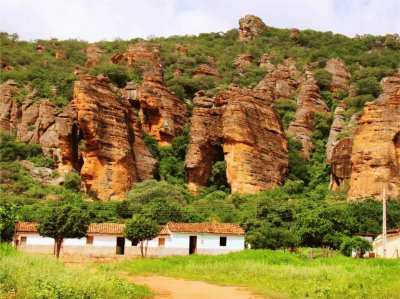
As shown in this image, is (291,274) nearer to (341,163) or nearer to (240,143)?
(240,143)

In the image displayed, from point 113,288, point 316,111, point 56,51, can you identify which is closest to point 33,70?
point 56,51

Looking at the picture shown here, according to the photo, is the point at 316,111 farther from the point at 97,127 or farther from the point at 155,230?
the point at 155,230

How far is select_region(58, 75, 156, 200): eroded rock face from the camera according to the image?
65000 millimetres

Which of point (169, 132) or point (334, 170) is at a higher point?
point (169, 132)

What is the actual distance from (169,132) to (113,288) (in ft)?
190

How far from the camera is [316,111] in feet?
273

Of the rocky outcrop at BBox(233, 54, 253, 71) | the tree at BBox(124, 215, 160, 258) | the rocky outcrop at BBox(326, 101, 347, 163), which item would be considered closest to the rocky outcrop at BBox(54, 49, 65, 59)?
the rocky outcrop at BBox(233, 54, 253, 71)

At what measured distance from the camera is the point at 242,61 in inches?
4218

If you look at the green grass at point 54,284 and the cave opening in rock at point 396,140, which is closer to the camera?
the green grass at point 54,284

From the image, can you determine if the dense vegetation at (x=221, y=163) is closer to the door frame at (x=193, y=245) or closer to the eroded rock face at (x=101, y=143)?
the eroded rock face at (x=101, y=143)

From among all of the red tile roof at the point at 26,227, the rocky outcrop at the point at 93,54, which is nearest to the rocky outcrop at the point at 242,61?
the rocky outcrop at the point at 93,54

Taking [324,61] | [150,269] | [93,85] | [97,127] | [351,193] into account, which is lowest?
[150,269]

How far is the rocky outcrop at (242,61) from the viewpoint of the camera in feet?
347

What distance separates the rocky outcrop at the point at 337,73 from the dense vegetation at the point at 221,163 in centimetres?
146
